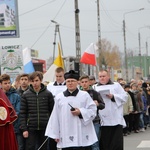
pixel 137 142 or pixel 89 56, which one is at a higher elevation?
pixel 89 56

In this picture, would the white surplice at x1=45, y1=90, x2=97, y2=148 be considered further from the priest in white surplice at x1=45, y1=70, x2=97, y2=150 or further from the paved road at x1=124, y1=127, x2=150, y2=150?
the paved road at x1=124, y1=127, x2=150, y2=150

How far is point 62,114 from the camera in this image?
7.70m

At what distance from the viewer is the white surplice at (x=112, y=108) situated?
34.6 ft

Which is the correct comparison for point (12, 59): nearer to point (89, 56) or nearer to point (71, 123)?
point (89, 56)

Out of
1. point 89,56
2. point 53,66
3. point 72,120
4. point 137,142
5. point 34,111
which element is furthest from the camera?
point 89,56

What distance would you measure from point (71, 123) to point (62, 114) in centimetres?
19

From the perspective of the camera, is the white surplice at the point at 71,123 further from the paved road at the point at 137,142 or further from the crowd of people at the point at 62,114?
the paved road at the point at 137,142

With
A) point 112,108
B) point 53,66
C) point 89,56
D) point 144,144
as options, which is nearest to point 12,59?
point 53,66

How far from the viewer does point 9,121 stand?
6.92 m

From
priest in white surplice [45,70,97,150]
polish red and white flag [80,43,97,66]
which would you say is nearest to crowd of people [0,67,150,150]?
priest in white surplice [45,70,97,150]

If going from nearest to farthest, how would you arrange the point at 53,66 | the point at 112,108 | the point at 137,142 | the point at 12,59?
the point at 112,108, the point at 137,142, the point at 12,59, the point at 53,66

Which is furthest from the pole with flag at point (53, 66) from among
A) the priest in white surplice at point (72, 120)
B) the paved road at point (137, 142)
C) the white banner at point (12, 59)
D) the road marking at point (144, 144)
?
the priest in white surplice at point (72, 120)

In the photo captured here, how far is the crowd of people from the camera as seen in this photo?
766 centimetres

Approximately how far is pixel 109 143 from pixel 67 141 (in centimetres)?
298
